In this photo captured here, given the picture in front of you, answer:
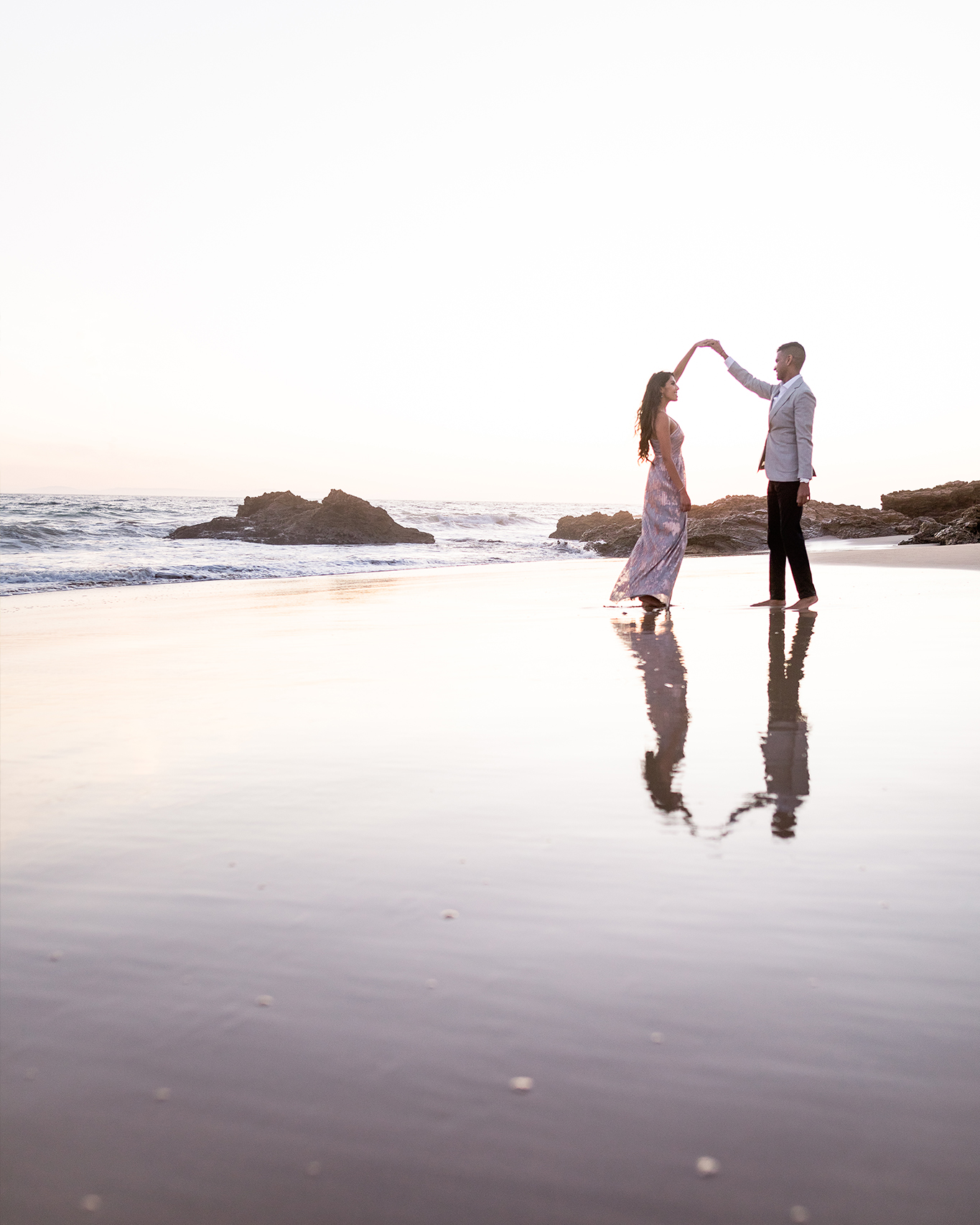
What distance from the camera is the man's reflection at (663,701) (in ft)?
7.14

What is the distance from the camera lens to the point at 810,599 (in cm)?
650

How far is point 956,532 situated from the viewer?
14.5 meters

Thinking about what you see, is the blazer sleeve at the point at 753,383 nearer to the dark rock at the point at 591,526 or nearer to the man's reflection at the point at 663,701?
the man's reflection at the point at 663,701

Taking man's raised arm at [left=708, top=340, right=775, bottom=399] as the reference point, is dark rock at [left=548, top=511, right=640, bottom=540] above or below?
Answer: below

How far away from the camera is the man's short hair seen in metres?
6.90

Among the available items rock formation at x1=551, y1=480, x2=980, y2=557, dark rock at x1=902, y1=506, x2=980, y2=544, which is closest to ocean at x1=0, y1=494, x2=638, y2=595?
rock formation at x1=551, y1=480, x2=980, y2=557

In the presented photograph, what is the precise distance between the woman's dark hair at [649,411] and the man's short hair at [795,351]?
3.10 ft

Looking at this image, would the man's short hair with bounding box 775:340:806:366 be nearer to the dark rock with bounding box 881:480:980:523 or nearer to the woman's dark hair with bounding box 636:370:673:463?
the woman's dark hair with bounding box 636:370:673:463

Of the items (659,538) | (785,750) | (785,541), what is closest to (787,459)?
(785,541)

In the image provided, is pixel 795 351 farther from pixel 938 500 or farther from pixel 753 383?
pixel 938 500

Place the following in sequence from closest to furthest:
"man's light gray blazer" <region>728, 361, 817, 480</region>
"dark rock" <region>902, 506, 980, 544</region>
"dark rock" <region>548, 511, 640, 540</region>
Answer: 1. "man's light gray blazer" <region>728, 361, 817, 480</region>
2. "dark rock" <region>902, 506, 980, 544</region>
3. "dark rock" <region>548, 511, 640, 540</region>

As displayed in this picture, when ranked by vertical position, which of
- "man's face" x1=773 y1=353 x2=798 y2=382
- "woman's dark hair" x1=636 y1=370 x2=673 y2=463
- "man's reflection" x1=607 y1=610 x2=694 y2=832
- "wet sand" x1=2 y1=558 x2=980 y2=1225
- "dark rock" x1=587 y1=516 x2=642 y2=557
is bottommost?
"wet sand" x1=2 y1=558 x2=980 y2=1225

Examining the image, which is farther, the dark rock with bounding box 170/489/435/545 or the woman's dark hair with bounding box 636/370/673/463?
the dark rock with bounding box 170/489/435/545

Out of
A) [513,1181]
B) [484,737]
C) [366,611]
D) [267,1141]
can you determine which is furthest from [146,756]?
[366,611]
